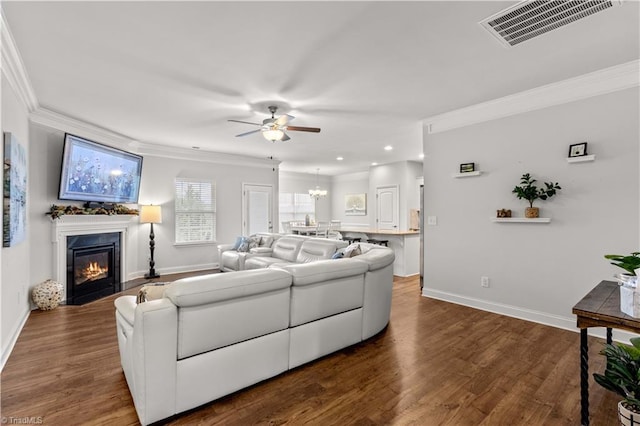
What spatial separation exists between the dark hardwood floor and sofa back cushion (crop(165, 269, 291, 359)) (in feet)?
1.48

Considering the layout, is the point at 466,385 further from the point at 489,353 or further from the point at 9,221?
the point at 9,221

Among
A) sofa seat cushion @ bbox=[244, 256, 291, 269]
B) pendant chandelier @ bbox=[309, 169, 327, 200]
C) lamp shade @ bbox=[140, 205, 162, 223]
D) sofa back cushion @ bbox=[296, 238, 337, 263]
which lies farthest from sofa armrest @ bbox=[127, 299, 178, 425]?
pendant chandelier @ bbox=[309, 169, 327, 200]

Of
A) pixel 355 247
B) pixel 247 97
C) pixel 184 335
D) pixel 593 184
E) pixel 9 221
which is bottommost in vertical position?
pixel 184 335

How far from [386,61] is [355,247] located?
6.60ft

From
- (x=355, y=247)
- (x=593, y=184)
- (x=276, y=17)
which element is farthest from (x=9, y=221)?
(x=593, y=184)

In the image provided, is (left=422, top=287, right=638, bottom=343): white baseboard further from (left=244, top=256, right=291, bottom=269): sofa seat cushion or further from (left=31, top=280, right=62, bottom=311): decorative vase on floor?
(left=31, top=280, right=62, bottom=311): decorative vase on floor

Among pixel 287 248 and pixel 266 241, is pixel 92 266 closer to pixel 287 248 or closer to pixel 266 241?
pixel 266 241

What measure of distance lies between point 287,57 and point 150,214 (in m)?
4.68

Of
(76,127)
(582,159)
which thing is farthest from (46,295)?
(582,159)

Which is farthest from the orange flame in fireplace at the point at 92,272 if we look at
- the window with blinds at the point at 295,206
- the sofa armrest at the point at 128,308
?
the window with blinds at the point at 295,206

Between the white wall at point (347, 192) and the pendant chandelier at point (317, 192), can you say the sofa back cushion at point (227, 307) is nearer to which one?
the pendant chandelier at point (317, 192)

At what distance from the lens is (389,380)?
241cm

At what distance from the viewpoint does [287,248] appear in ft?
18.2

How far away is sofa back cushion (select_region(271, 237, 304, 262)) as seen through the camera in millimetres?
5320
